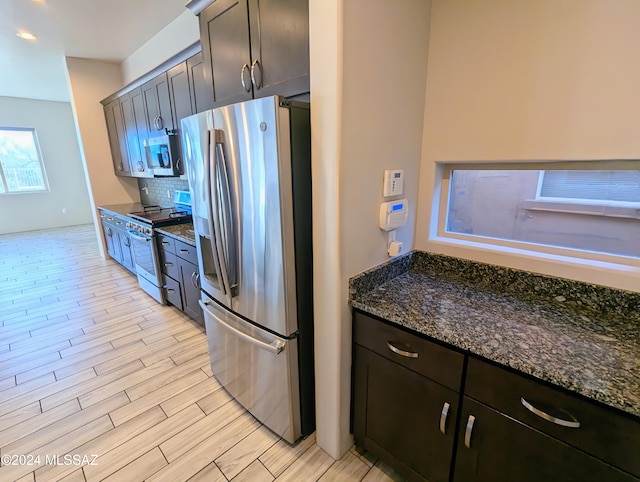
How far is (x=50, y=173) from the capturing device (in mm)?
6859

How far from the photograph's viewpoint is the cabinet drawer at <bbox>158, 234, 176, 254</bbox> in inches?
109

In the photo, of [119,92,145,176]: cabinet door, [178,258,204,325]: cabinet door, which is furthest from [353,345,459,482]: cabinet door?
[119,92,145,176]: cabinet door

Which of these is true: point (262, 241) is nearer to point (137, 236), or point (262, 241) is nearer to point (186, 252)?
point (186, 252)

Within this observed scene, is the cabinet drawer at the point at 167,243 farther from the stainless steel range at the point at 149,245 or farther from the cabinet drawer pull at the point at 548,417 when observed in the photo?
the cabinet drawer pull at the point at 548,417

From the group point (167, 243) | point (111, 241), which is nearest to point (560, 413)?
point (167, 243)

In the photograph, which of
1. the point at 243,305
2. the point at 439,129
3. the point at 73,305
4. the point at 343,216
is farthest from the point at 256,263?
the point at 73,305

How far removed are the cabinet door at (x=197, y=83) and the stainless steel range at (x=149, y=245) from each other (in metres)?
0.94

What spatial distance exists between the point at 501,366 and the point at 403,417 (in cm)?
53

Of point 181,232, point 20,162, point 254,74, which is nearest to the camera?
point 254,74

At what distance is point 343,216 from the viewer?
47.8 inches

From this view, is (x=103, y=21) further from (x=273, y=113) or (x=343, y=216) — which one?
(x=343, y=216)

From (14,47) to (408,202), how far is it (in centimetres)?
522

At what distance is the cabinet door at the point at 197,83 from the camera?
2.51 m

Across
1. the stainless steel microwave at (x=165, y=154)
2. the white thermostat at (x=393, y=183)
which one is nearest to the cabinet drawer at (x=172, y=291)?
the stainless steel microwave at (x=165, y=154)
